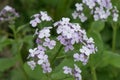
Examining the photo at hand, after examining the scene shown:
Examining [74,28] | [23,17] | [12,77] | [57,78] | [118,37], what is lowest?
[57,78]

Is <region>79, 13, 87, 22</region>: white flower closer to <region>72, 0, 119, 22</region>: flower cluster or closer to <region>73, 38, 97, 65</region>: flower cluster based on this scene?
<region>72, 0, 119, 22</region>: flower cluster

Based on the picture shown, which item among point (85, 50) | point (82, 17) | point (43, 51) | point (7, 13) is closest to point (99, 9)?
point (82, 17)

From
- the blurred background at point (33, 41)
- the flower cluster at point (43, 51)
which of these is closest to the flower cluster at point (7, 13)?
the blurred background at point (33, 41)

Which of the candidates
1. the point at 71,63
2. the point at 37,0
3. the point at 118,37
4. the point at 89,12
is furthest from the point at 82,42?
the point at 37,0

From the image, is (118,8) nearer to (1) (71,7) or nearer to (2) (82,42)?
(2) (82,42)

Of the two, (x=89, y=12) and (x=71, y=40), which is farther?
(x=89, y=12)

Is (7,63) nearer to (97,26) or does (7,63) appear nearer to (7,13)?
(7,13)

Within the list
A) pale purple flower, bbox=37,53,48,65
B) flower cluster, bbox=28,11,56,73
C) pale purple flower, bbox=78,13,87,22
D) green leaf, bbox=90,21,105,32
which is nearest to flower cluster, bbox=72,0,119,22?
pale purple flower, bbox=78,13,87,22
